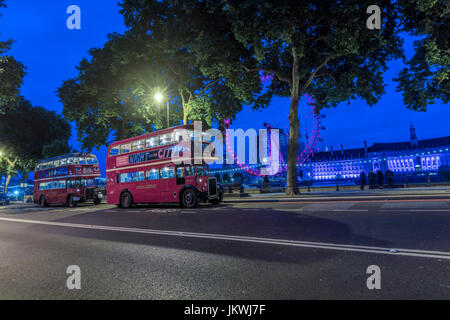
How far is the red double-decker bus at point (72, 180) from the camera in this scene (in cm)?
2235

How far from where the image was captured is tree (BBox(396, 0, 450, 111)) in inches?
583

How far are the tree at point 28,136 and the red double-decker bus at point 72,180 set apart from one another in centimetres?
1502

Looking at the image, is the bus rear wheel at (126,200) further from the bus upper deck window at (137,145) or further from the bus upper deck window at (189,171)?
the bus upper deck window at (189,171)

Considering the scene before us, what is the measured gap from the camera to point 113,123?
→ 28156 mm

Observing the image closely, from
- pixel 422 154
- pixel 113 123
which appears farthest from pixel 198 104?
pixel 422 154

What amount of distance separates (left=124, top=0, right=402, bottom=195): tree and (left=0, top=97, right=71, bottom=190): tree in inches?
1078

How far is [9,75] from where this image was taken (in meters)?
17.2

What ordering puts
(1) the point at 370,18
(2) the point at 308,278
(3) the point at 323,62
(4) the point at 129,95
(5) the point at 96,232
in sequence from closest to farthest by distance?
(2) the point at 308,278 < (5) the point at 96,232 < (1) the point at 370,18 < (3) the point at 323,62 < (4) the point at 129,95

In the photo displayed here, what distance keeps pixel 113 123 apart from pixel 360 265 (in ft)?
92.5

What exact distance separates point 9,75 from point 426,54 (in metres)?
24.8

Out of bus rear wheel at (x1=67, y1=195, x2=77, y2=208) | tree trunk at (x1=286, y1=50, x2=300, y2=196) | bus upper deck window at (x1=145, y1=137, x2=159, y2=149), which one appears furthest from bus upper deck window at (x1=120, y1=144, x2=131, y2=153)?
tree trunk at (x1=286, y1=50, x2=300, y2=196)

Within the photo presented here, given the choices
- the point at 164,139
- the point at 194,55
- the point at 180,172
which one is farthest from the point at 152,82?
the point at 180,172

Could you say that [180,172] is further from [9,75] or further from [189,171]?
[9,75]

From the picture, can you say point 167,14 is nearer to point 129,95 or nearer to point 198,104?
point 198,104
